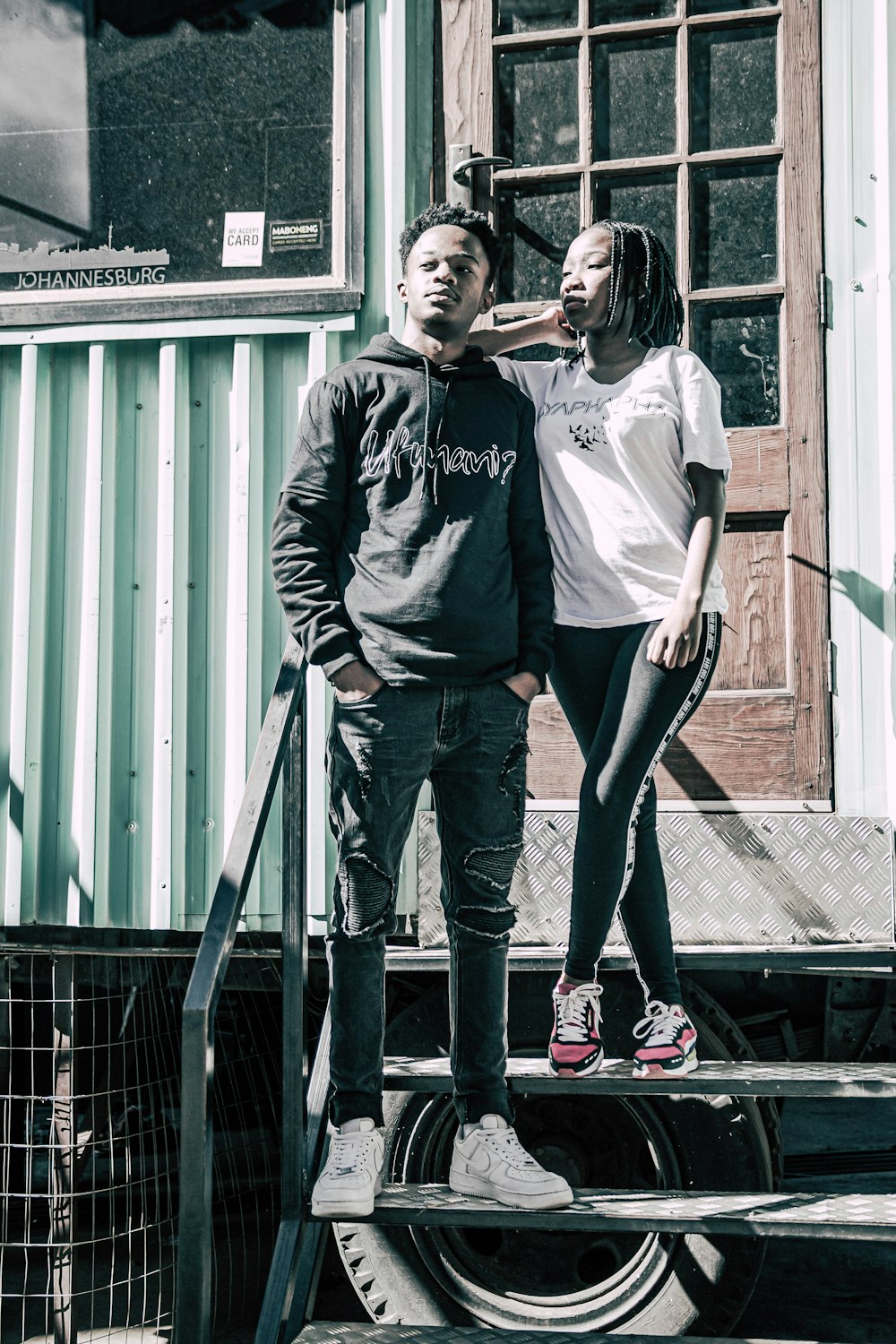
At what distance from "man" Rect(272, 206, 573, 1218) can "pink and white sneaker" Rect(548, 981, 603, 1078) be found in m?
0.19

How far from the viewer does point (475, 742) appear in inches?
97.5

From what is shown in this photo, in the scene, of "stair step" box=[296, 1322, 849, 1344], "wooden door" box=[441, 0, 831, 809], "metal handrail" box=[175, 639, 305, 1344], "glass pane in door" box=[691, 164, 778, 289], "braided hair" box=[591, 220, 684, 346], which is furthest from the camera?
"glass pane in door" box=[691, 164, 778, 289]

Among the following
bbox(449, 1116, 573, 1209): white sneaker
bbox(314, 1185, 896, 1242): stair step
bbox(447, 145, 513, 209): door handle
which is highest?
bbox(447, 145, 513, 209): door handle

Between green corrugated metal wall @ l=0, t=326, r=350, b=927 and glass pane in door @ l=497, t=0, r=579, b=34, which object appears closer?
Result: green corrugated metal wall @ l=0, t=326, r=350, b=927

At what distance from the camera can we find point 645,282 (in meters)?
2.78

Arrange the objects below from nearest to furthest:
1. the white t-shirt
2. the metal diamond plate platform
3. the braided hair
→ the white t-shirt, the braided hair, the metal diamond plate platform

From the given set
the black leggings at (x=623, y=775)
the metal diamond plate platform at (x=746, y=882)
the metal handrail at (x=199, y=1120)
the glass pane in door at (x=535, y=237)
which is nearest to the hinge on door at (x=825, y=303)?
the glass pane in door at (x=535, y=237)

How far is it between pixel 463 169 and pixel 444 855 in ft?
7.60

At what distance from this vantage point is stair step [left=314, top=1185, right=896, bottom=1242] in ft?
7.73

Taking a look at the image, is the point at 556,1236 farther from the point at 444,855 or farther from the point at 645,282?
the point at 645,282

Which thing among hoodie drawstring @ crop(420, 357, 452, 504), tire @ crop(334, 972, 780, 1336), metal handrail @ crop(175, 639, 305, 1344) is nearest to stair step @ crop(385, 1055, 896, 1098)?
tire @ crop(334, 972, 780, 1336)

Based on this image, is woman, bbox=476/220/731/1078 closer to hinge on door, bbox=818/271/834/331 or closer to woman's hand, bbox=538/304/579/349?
woman's hand, bbox=538/304/579/349

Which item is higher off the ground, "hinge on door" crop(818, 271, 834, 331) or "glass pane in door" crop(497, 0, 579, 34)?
"glass pane in door" crop(497, 0, 579, 34)

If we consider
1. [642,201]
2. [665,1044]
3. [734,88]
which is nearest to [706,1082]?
[665,1044]
